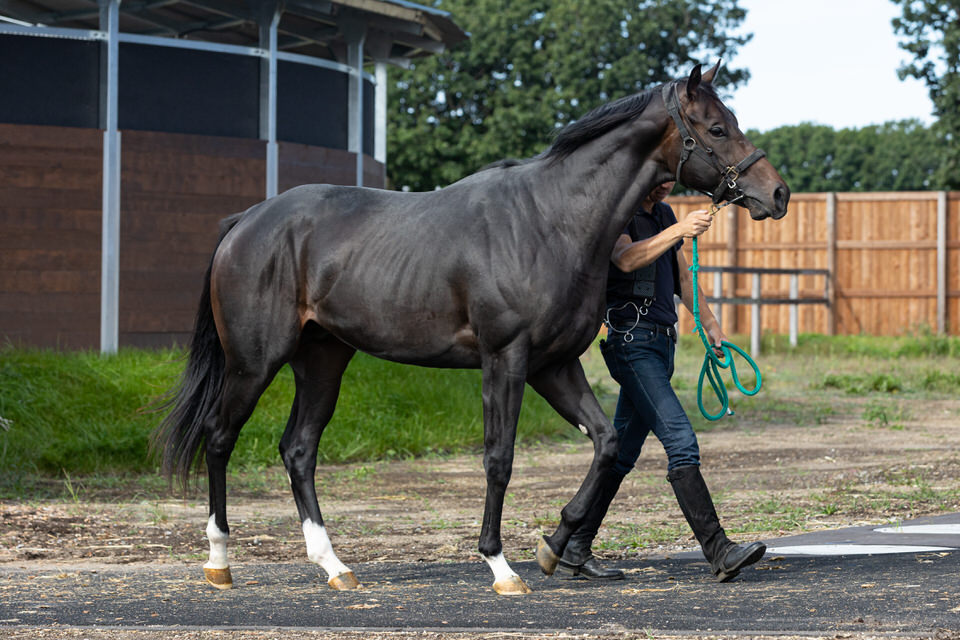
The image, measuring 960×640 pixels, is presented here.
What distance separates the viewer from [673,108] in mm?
5598

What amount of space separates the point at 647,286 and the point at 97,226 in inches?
298

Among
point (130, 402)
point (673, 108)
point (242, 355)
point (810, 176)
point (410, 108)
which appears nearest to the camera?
point (673, 108)

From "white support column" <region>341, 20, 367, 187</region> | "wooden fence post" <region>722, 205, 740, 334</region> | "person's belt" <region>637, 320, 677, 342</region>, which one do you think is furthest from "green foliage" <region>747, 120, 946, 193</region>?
"person's belt" <region>637, 320, 677, 342</region>

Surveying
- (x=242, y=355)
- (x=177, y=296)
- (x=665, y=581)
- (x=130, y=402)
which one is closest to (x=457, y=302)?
(x=242, y=355)

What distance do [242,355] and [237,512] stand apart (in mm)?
2581

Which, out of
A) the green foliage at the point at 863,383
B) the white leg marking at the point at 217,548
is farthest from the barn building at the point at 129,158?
the green foliage at the point at 863,383

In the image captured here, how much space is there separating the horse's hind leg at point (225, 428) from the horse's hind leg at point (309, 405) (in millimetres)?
260

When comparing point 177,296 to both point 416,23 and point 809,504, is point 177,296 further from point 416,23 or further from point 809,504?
point 809,504

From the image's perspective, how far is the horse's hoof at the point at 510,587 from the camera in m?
5.39

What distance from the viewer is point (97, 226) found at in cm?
1210

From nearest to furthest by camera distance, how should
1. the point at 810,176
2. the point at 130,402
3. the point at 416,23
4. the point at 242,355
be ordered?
the point at 242,355 → the point at 130,402 → the point at 416,23 → the point at 810,176

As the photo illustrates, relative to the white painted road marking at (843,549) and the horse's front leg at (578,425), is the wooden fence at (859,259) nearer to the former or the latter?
the white painted road marking at (843,549)

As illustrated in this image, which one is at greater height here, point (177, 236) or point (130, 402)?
point (177, 236)

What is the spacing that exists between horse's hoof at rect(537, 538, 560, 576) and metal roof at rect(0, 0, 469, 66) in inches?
353
